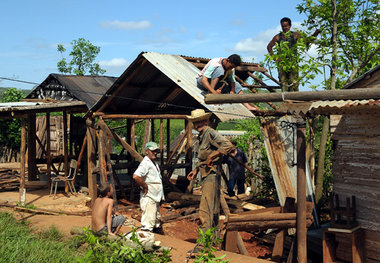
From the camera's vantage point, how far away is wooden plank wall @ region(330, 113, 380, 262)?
23.1 feet

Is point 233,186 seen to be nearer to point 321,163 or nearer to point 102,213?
point 321,163

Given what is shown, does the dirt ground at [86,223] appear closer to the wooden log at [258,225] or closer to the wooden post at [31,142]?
the wooden log at [258,225]

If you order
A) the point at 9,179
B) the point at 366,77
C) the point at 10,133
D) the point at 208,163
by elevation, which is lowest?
the point at 9,179

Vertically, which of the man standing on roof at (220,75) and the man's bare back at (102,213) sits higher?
the man standing on roof at (220,75)

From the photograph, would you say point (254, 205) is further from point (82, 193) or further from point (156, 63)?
point (82, 193)

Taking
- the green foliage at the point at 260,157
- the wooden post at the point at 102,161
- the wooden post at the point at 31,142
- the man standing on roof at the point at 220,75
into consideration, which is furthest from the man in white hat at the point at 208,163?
the wooden post at the point at 31,142

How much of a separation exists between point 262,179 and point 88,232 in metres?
6.59

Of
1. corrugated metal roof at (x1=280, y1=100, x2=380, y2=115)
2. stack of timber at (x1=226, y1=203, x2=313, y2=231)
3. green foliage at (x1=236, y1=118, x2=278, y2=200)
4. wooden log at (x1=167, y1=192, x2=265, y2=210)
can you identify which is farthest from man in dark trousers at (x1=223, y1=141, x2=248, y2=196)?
corrugated metal roof at (x1=280, y1=100, x2=380, y2=115)

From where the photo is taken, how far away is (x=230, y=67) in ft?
29.3

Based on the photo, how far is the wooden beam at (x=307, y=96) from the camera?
5.69m

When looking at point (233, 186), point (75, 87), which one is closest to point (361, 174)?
point (233, 186)

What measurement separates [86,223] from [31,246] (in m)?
3.04

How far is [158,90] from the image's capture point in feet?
38.4

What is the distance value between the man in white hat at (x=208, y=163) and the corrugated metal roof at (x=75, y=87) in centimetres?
641
